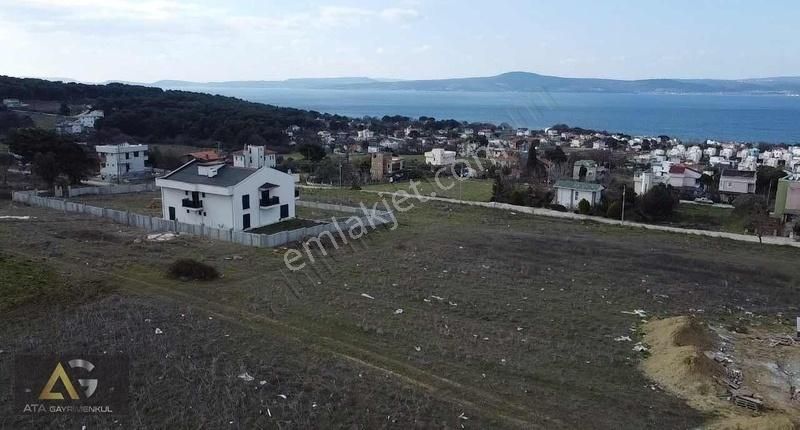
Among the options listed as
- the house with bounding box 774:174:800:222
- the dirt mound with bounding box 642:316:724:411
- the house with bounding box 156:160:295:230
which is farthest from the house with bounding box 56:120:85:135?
the dirt mound with bounding box 642:316:724:411

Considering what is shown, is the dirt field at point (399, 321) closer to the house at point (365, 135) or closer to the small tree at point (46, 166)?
the small tree at point (46, 166)

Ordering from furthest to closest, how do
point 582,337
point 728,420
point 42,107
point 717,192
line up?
point 42,107 → point 717,192 → point 582,337 → point 728,420

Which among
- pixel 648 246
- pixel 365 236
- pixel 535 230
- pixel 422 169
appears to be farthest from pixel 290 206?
pixel 422 169

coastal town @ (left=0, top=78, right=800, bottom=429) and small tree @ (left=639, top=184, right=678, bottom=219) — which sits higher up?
small tree @ (left=639, top=184, right=678, bottom=219)

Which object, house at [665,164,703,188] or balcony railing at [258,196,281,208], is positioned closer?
balcony railing at [258,196,281,208]

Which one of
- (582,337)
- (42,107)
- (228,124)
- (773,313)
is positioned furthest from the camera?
(42,107)

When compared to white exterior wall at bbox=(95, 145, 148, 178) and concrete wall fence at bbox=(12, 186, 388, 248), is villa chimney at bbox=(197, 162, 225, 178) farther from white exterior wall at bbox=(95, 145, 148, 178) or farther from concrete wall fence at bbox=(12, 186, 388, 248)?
white exterior wall at bbox=(95, 145, 148, 178)

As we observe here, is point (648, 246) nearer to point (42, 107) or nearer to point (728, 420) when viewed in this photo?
point (728, 420)

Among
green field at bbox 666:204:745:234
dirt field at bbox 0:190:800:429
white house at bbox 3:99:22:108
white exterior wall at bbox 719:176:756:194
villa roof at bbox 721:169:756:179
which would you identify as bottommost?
green field at bbox 666:204:745:234
